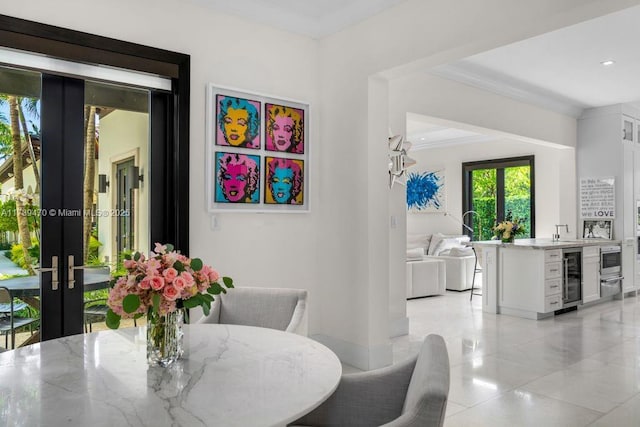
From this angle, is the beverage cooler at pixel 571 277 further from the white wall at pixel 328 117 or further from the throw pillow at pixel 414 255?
the white wall at pixel 328 117

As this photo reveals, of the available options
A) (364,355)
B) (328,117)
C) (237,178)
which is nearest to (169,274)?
(237,178)

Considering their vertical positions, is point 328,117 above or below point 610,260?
A: above

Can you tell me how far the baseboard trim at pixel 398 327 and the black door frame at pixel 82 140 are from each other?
232cm

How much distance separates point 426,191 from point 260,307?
7.12 meters

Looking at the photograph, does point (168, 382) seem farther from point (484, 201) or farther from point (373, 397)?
point (484, 201)

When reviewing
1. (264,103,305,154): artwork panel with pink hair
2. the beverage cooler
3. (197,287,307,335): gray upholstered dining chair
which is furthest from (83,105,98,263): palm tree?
the beverage cooler

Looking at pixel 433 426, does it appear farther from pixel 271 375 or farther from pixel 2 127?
pixel 2 127

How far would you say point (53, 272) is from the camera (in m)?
2.81

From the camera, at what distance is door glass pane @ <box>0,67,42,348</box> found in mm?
2717

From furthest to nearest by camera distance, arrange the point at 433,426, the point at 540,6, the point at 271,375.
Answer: the point at 540,6 < the point at 271,375 < the point at 433,426

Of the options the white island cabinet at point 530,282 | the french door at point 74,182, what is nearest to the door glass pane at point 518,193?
the white island cabinet at point 530,282

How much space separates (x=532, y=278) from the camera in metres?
5.43

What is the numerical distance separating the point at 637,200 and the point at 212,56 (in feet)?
21.5

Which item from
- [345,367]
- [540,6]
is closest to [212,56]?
[540,6]
